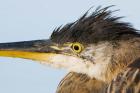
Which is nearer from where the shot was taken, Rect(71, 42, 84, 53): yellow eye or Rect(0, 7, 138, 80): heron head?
Rect(0, 7, 138, 80): heron head

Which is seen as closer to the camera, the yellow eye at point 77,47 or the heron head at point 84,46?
the heron head at point 84,46
